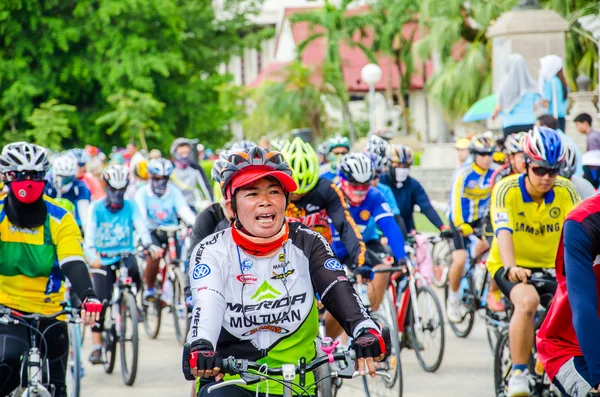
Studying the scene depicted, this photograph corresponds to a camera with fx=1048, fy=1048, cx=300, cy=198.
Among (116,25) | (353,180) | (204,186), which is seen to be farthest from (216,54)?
(353,180)

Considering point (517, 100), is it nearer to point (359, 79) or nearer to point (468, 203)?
point (468, 203)

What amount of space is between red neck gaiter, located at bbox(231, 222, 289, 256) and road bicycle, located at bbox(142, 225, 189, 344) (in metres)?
7.25

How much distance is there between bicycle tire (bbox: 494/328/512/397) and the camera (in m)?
6.68

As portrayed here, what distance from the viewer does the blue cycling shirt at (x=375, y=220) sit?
29.3 feet

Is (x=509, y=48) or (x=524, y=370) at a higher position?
(x=509, y=48)

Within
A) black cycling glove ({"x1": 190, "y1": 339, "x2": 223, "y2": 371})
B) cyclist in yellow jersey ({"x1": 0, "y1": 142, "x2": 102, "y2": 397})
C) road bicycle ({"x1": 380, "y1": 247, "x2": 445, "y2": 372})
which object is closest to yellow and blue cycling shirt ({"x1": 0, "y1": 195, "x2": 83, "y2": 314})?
cyclist in yellow jersey ({"x1": 0, "y1": 142, "x2": 102, "y2": 397})

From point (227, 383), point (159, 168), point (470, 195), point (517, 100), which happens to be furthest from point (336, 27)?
point (227, 383)

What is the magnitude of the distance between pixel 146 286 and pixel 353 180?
417cm

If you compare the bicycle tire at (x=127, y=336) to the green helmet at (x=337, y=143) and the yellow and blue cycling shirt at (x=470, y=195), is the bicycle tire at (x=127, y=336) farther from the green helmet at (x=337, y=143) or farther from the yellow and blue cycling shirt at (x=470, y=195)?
the green helmet at (x=337, y=143)

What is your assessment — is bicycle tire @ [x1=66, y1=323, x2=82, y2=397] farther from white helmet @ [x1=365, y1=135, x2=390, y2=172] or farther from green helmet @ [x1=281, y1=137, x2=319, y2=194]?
white helmet @ [x1=365, y1=135, x2=390, y2=172]

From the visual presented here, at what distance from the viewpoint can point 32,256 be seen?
21.2ft

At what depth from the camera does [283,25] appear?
80.3m

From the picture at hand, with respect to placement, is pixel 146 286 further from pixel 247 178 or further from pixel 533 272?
pixel 247 178

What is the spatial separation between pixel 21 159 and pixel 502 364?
331 cm
